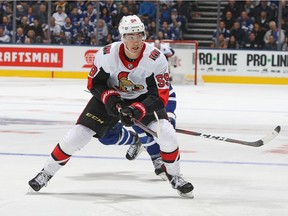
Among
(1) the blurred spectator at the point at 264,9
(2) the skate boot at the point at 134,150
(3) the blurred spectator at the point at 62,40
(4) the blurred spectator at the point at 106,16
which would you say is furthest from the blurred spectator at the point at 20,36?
(2) the skate boot at the point at 134,150

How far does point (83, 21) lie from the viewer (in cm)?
1817

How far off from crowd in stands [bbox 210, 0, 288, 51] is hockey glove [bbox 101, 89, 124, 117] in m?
12.7

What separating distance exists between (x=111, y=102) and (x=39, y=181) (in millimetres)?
626

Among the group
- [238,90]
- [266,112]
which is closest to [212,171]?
[266,112]

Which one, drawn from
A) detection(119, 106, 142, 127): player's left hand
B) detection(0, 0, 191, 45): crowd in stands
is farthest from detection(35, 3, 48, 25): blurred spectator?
detection(119, 106, 142, 127): player's left hand

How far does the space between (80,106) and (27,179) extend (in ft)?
19.5

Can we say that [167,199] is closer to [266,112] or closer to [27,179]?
[27,179]

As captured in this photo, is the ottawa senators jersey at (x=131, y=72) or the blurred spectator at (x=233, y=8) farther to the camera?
the blurred spectator at (x=233, y=8)

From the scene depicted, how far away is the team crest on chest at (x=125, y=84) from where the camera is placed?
16.7ft

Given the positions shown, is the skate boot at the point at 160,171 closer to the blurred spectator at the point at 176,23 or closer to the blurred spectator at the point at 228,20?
the blurred spectator at the point at 228,20

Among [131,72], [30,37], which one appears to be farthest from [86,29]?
[131,72]

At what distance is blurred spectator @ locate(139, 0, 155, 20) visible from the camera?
59.1ft

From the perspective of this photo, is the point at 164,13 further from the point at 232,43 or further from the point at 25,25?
the point at 25,25

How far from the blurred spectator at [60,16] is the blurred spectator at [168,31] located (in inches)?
82.9
